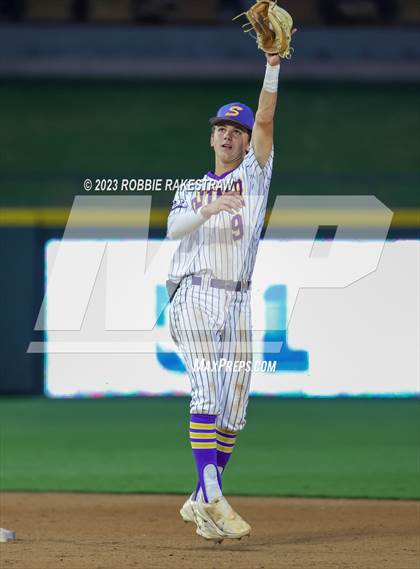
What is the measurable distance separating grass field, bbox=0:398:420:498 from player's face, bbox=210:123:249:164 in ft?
8.24

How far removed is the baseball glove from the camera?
5434 millimetres

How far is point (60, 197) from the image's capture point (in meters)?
14.4

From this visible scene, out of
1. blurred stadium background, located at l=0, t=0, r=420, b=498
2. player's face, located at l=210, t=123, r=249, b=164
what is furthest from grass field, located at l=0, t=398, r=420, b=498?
blurred stadium background, located at l=0, t=0, r=420, b=498

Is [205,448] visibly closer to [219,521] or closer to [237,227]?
[219,521]

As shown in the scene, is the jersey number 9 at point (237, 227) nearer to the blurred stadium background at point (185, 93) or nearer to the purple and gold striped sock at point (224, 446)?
the purple and gold striped sock at point (224, 446)

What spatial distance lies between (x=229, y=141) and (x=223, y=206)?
0.51 metres

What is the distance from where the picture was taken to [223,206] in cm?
539

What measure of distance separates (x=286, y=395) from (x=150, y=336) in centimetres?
138

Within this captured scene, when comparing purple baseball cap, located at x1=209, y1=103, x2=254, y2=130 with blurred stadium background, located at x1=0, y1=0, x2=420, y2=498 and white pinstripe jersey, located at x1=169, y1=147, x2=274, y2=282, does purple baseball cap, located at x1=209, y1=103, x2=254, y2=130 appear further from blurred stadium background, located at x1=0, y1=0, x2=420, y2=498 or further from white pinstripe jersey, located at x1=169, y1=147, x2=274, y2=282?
blurred stadium background, located at x1=0, y1=0, x2=420, y2=498

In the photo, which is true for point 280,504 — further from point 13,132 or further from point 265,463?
point 13,132

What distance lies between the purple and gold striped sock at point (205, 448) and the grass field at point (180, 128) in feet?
31.9

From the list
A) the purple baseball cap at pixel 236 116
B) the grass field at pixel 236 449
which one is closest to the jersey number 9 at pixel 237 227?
the purple baseball cap at pixel 236 116

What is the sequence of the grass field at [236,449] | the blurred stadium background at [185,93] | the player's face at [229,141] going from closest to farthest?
the player's face at [229,141] → the grass field at [236,449] → the blurred stadium background at [185,93]

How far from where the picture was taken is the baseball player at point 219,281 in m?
5.50
